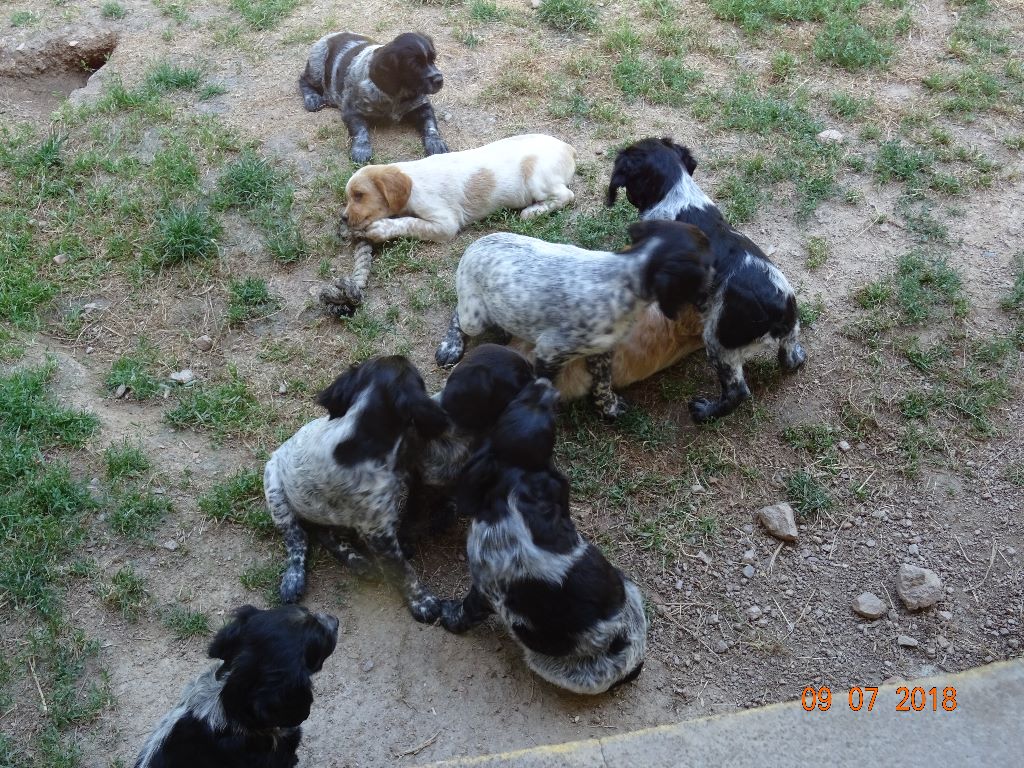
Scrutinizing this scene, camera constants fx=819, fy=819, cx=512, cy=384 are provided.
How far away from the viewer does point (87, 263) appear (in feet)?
20.5

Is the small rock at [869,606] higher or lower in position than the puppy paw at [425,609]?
higher

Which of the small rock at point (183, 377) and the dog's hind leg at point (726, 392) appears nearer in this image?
the dog's hind leg at point (726, 392)

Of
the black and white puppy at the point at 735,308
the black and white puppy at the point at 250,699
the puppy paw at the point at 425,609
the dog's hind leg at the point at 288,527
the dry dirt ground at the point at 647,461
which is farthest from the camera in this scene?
the black and white puppy at the point at 735,308

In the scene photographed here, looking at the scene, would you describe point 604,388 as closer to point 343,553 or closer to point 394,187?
point 343,553

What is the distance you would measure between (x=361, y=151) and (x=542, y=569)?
470 centimetres

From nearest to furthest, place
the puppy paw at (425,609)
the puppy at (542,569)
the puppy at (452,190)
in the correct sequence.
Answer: the puppy at (542,569), the puppy paw at (425,609), the puppy at (452,190)

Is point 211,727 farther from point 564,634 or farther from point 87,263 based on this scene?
point 87,263

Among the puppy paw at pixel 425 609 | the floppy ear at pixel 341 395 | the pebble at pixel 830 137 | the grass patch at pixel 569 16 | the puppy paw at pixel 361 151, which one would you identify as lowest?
the puppy paw at pixel 425 609

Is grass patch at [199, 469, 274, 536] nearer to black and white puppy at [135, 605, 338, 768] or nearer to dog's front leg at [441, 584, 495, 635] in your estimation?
dog's front leg at [441, 584, 495, 635]

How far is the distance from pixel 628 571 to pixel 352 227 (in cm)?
341

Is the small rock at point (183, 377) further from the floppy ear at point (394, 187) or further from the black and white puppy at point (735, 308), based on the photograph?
the black and white puppy at point (735, 308)

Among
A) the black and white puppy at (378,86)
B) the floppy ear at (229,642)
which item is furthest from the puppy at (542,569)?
the black and white puppy at (378,86)

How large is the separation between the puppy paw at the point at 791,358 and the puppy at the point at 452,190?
2.20 metres

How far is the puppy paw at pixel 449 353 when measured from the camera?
5.50 meters
